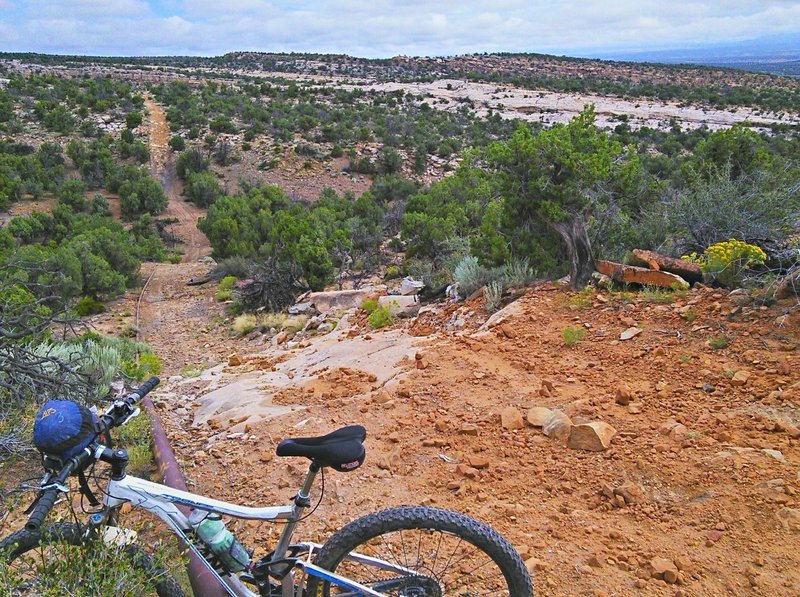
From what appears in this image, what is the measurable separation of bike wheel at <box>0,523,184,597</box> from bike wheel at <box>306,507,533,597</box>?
0.72m

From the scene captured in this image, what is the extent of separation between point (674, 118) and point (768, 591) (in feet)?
150

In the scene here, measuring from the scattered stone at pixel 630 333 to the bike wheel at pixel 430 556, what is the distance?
11.5ft

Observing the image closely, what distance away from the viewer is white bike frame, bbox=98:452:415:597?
232 cm

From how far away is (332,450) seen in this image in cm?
235

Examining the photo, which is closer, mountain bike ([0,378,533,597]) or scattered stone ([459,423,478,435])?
mountain bike ([0,378,533,597])

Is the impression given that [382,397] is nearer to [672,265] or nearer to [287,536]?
[287,536]

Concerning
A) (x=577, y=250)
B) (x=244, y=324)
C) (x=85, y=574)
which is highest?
(x=85, y=574)

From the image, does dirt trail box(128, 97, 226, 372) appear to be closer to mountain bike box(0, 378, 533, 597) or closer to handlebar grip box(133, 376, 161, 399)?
handlebar grip box(133, 376, 161, 399)

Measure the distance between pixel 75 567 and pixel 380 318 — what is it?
637 centimetres

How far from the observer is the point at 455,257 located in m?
10.8

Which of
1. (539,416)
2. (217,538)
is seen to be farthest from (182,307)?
(217,538)

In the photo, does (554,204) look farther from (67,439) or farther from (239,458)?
(67,439)

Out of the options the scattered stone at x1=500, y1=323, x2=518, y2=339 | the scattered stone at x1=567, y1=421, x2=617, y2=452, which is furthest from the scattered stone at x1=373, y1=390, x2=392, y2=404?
the scattered stone at x1=567, y1=421, x2=617, y2=452

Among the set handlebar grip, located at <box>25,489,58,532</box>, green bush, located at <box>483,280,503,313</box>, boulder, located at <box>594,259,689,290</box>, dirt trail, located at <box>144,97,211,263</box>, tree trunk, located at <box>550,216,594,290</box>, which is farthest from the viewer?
dirt trail, located at <box>144,97,211,263</box>
